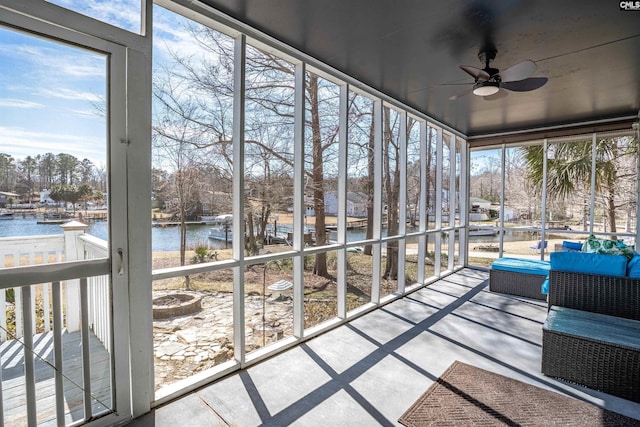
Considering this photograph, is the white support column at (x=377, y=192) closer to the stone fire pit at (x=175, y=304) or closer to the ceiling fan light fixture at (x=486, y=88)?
the ceiling fan light fixture at (x=486, y=88)

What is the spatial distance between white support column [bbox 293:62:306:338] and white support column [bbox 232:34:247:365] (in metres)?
0.63

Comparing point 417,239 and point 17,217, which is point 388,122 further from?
point 17,217

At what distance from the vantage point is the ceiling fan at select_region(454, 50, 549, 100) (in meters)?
2.77

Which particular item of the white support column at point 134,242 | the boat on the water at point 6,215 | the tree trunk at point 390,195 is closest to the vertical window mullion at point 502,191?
the tree trunk at point 390,195

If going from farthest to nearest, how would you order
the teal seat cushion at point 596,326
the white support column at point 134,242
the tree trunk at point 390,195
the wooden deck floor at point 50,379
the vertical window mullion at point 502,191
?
1. the vertical window mullion at point 502,191
2. the tree trunk at point 390,195
3. the teal seat cushion at point 596,326
4. the white support column at point 134,242
5. the wooden deck floor at point 50,379

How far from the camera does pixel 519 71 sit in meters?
2.72

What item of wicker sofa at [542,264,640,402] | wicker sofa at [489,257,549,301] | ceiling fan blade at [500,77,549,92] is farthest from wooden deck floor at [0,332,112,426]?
wicker sofa at [489,257,549,301]

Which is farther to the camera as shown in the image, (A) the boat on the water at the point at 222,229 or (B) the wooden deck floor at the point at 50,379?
(A) the boat on the water at the point at 222,229

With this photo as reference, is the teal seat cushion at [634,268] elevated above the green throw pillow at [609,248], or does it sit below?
below

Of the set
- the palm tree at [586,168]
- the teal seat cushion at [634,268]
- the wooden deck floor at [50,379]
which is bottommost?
the wooden deck floor at [50,379]

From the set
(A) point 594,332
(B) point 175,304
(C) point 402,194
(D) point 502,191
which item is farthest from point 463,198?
(B) point 175,304

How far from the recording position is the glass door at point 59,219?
67.5 inches

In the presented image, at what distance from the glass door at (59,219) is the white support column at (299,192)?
4.93ft

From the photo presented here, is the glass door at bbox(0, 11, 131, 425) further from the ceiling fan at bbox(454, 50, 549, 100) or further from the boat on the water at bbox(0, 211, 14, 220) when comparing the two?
the ceiling fan at bbox(454, 50, 549, 100)
